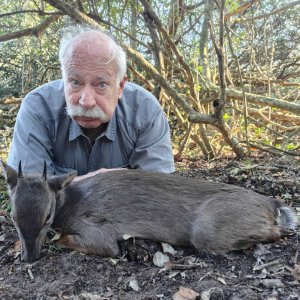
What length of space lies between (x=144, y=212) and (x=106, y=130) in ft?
4.59

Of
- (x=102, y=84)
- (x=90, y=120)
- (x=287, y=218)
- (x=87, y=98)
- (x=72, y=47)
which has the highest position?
(x=72, y=47)

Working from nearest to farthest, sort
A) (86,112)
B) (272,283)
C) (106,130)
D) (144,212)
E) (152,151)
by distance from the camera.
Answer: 1. (272,283)
2. (144,212)
3. (86,112)
4. (106,130)
5. (152,151)

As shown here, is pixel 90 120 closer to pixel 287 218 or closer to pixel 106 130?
pixel 106 130

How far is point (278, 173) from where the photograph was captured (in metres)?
6.11

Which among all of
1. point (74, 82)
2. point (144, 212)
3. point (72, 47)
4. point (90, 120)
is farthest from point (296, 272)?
point (72, 47)

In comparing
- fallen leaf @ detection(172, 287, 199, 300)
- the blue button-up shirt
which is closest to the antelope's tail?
fallen leaf @ detection(172, 287, 199, 300)

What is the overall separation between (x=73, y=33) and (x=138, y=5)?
2.22 metres

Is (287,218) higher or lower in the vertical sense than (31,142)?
lower

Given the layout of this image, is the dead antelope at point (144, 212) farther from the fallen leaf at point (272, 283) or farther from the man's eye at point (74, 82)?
the man's eye at point (74, 82)

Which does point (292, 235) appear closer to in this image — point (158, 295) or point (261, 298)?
point (261, 298)

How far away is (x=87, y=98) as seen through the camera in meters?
4.54

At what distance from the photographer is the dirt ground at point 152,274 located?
3031mm

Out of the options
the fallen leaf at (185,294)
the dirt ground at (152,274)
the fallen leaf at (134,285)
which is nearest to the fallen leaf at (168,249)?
the dirt ground at (152,274)

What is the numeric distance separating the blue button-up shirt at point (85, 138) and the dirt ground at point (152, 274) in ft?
3.83
